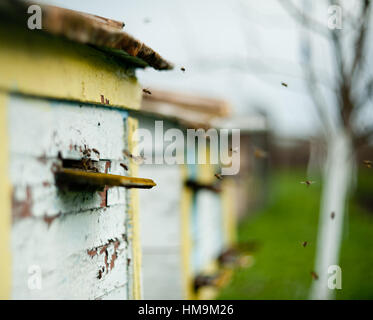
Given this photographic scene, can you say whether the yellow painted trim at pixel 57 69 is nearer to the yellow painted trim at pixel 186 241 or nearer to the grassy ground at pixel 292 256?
the yellow painted trim at pixel 186 241

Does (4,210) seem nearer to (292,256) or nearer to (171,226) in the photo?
(171,226)

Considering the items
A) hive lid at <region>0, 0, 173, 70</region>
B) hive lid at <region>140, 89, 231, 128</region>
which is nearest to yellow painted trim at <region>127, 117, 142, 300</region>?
hive lid at <region>0, 0, 173, 70</region>

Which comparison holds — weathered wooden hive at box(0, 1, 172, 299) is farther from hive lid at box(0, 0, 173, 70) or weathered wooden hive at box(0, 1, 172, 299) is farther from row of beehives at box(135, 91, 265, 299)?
row of beehives at box(135, 91, 265, 299)

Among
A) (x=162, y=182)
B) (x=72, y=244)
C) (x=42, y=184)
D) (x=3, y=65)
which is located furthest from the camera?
(x=162, y=182)

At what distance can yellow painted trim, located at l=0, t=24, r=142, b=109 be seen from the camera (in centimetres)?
156

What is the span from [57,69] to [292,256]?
9.89m

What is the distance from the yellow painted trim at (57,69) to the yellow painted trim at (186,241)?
374 centimetres

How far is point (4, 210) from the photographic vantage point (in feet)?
5.14

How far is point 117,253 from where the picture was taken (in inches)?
94.9

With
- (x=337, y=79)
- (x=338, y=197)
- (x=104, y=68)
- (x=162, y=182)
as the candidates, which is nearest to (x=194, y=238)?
(x=162, y=182)

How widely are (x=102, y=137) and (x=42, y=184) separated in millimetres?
574

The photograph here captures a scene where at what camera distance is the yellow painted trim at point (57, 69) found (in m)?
1.56

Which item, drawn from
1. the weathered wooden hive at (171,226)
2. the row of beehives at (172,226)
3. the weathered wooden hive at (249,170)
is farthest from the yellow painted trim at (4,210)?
the weathered wooden hive at (249,170)

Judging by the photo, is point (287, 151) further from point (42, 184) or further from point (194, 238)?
point (42, 184)
